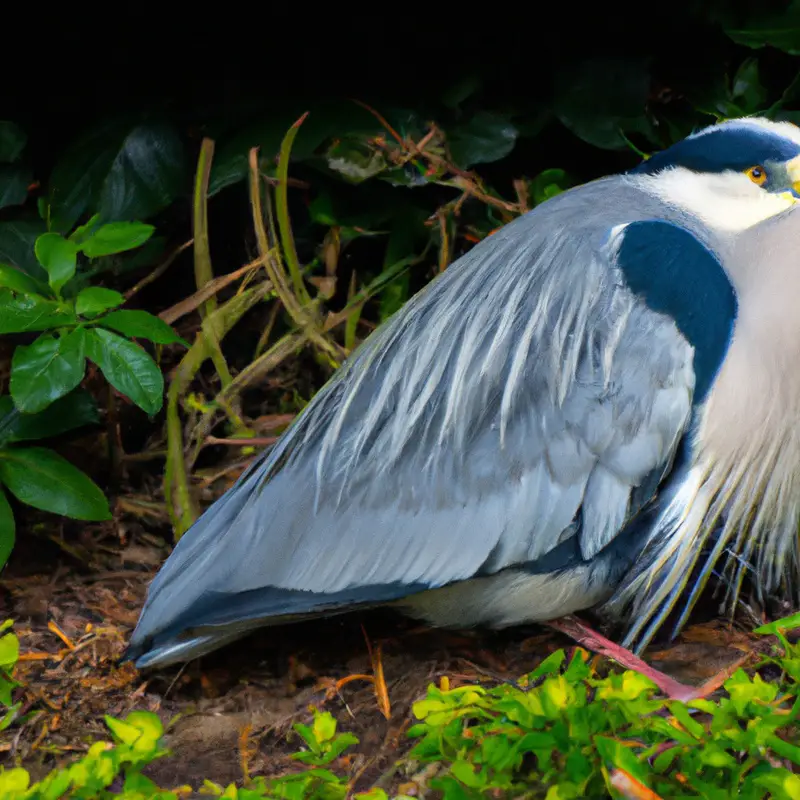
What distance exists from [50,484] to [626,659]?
1.11 meters

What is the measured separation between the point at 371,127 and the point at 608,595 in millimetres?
1200

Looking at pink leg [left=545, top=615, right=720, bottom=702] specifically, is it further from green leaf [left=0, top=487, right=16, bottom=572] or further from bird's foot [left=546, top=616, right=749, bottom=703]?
green leaf [left=0, top=487, right=16, bottom=572]

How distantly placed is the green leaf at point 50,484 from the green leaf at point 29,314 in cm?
26

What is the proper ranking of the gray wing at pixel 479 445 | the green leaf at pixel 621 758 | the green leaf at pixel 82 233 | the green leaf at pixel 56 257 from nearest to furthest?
the green leaf at pixel 621 758, the gray wing at pixel 479 445, the green leaf at pixel 56 257, the green leaf at pixel 82 233

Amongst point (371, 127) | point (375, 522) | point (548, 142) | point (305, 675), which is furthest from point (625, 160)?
point (305, 675)

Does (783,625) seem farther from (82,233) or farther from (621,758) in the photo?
(82,233)

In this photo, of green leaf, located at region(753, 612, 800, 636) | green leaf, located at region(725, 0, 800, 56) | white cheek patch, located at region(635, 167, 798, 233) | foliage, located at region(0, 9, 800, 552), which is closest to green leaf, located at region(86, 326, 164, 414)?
foliage, located at region(0, 9, 800, 552)

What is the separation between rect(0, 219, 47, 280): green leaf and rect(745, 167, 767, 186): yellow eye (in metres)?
1.53

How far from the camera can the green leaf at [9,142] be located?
2473 millimetres

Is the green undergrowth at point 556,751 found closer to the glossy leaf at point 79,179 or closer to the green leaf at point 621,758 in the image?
the green leaf at point 621,758

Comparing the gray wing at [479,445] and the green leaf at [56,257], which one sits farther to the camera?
the green leaf at [56,257]

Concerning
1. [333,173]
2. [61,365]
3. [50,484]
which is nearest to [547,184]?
[333,173]

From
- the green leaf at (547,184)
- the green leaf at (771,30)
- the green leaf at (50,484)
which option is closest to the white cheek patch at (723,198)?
the green leaf at (547,184)

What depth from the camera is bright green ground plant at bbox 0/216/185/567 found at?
77.7 inches
